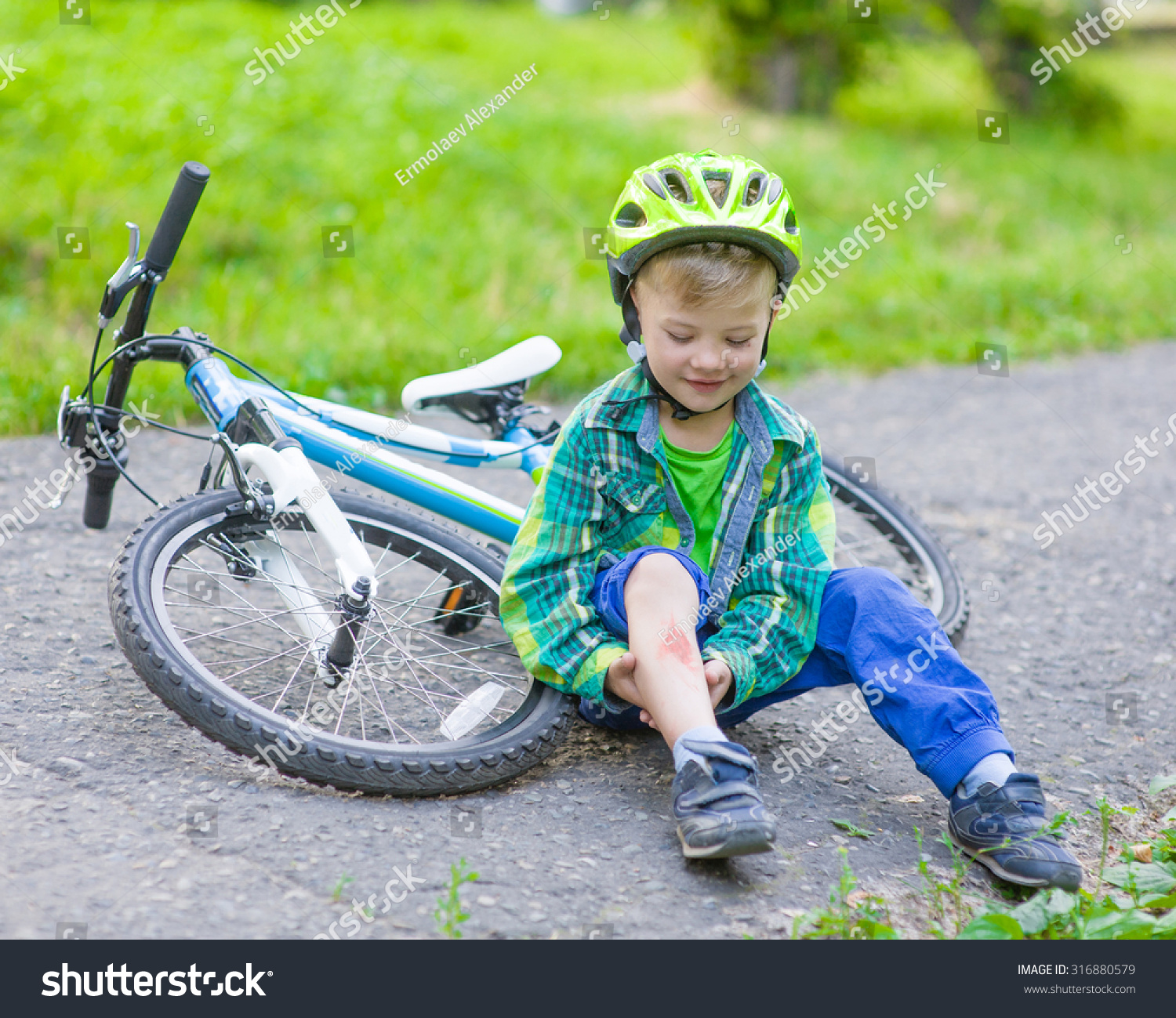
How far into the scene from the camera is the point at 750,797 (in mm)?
2268

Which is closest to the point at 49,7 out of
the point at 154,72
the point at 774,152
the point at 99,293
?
the point at 154,72

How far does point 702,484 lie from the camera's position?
2.70m

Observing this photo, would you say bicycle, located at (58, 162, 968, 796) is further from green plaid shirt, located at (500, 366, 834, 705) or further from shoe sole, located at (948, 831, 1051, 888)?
shoe sole, located at (948, 831, 1051, 888)

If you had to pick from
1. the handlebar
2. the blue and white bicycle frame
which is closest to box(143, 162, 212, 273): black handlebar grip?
the handlebar

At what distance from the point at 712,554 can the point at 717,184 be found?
837 millimetres

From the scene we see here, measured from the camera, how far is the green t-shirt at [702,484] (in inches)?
106

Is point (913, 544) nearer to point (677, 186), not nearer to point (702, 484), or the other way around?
point (702, 484)

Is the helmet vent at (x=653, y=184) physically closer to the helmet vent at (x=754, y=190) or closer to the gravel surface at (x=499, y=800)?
the helmet vent at (x=754, y=190)

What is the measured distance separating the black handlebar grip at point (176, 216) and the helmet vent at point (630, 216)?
3.12 feet

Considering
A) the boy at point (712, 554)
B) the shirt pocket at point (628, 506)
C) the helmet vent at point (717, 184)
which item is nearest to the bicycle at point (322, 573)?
the boy at point (712, 554)

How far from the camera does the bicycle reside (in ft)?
7.96

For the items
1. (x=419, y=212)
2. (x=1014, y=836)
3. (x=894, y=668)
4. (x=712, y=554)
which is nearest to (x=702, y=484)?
(x=712, y=554)

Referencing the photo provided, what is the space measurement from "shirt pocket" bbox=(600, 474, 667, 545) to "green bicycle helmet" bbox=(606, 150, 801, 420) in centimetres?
19

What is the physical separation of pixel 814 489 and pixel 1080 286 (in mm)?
5835
